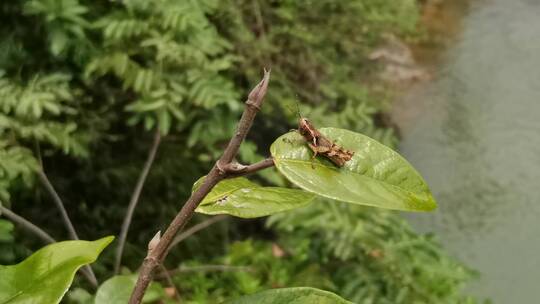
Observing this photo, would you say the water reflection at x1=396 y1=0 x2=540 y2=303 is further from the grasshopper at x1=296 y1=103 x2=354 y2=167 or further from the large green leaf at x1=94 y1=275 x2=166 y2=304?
the grasshopper at x1=296 y1=103 x2=354 y2=167

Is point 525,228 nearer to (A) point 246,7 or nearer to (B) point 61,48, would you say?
(A) point 246,7

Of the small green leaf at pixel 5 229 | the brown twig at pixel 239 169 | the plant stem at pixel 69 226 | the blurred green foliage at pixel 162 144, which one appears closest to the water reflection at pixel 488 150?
the blurred green foliage at pixel 162 144

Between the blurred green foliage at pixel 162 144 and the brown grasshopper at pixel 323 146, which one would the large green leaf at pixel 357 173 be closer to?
the brown grasshopper at pixel 323 146

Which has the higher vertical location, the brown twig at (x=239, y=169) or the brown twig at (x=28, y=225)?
the brown twig at (x=239, y=169)

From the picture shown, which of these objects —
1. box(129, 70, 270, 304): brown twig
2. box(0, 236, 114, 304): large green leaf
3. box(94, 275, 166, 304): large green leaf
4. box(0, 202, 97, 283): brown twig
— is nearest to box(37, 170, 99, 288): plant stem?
box(0, 202, 97, 283): brown twig

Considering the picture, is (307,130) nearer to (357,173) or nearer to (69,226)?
(357,173)

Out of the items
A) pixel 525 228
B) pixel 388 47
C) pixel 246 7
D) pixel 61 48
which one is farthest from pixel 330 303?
pixel 388 47
